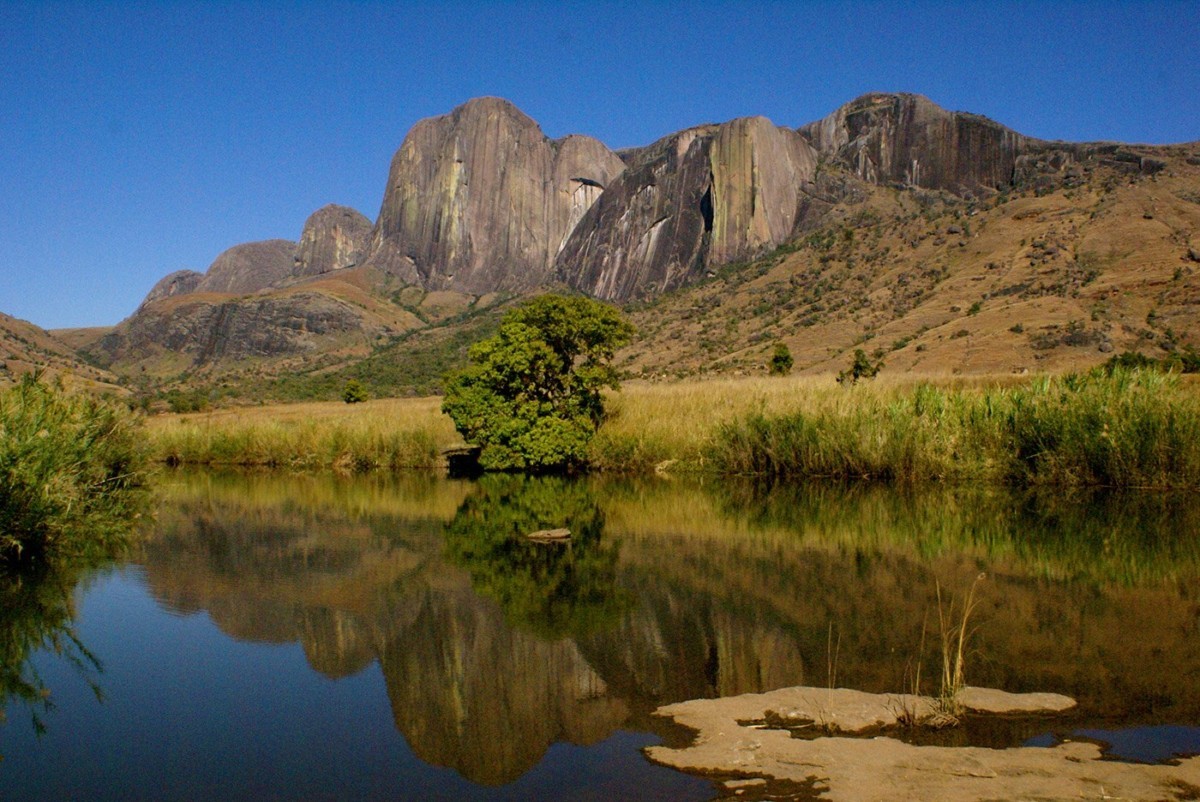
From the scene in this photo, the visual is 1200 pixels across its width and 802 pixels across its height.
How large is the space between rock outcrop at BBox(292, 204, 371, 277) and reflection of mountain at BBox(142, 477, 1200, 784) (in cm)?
18716

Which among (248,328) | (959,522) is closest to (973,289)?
(959,522)

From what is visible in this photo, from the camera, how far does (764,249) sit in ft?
323

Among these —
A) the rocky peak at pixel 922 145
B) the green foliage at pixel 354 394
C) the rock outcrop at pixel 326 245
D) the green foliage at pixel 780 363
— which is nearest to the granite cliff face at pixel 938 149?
the rocky peak at pixel 922 145

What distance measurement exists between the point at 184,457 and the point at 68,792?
85.2ft

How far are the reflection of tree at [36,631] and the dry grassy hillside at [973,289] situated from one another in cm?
3546

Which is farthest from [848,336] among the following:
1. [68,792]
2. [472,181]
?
[472,181]

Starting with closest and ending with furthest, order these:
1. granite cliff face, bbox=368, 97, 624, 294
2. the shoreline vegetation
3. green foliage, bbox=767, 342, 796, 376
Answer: the shoreline vegetation → green foliage, bbox=767, 342, 796, 376 → granite cliff face, bbox=368, 97, 624, 294

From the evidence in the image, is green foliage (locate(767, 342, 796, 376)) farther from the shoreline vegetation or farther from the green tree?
the green tree

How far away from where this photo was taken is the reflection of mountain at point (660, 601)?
6.12 meters

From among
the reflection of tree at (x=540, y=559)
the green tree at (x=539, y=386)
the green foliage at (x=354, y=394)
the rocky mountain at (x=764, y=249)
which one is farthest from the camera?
the rocky mountain at (x=764, y=249)

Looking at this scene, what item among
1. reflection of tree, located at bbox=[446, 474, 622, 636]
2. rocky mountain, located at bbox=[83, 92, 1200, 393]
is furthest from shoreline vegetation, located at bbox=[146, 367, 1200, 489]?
rocky mountain, located at bbox=[83, 92, 1200, 393]

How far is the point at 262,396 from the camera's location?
81.4 m

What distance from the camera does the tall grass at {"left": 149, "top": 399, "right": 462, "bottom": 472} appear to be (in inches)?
1011

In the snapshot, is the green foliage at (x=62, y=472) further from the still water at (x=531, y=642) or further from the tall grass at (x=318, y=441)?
the tall grass at (x=318, y=441)
